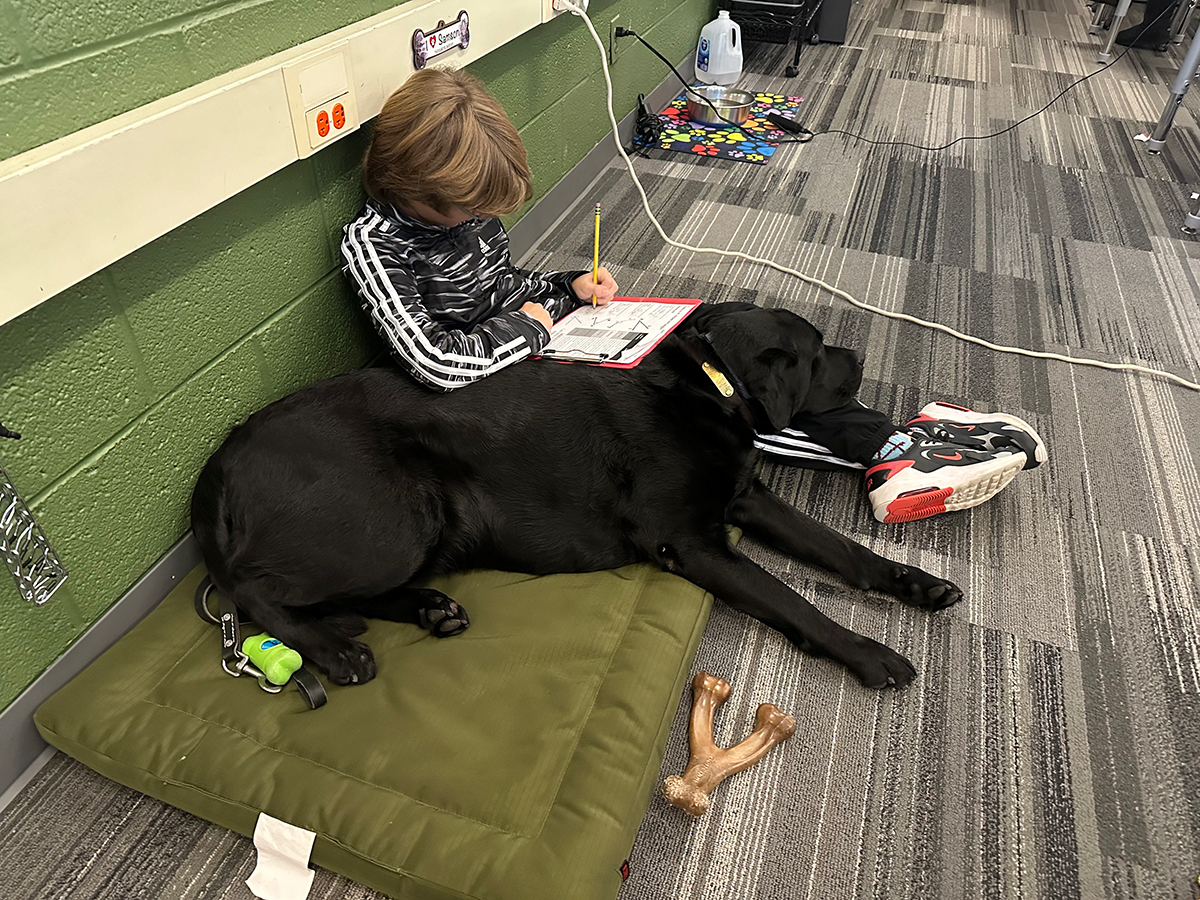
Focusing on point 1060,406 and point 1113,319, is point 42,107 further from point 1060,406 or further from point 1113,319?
point 1113,319

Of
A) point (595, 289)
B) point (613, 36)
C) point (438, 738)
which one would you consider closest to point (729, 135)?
point (613, 36)

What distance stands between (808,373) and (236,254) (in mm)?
1074

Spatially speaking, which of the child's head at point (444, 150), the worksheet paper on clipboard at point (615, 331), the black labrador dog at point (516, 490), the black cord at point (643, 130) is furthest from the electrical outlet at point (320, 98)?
the black cord at point (643, 130)

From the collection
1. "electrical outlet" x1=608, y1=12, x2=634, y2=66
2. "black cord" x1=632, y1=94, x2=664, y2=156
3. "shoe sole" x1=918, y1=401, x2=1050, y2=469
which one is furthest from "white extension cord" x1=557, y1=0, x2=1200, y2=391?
"black cord" x1=632, y1=94, x2=664, y2=156

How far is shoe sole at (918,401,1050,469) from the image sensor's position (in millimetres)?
1647

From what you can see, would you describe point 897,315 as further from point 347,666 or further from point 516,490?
point 347,666

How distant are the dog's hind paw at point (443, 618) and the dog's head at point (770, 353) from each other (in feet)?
2.17

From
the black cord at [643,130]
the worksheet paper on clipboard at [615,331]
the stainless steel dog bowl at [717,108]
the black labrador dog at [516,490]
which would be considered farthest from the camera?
the stainless steel dog bowl at [717,108]

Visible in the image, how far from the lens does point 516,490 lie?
4.53 feet

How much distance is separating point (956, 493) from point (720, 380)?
1.92 ft

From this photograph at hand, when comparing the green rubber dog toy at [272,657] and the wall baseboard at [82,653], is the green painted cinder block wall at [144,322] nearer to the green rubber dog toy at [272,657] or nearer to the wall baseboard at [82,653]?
the wall baseboard at [82,653]

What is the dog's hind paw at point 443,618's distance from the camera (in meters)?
1.31

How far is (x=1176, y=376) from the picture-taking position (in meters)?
2.06

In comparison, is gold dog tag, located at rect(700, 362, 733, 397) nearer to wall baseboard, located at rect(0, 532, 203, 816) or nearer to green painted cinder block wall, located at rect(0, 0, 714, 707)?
green painted cinder block wall, located at rect(0, 0, 714, 707)
